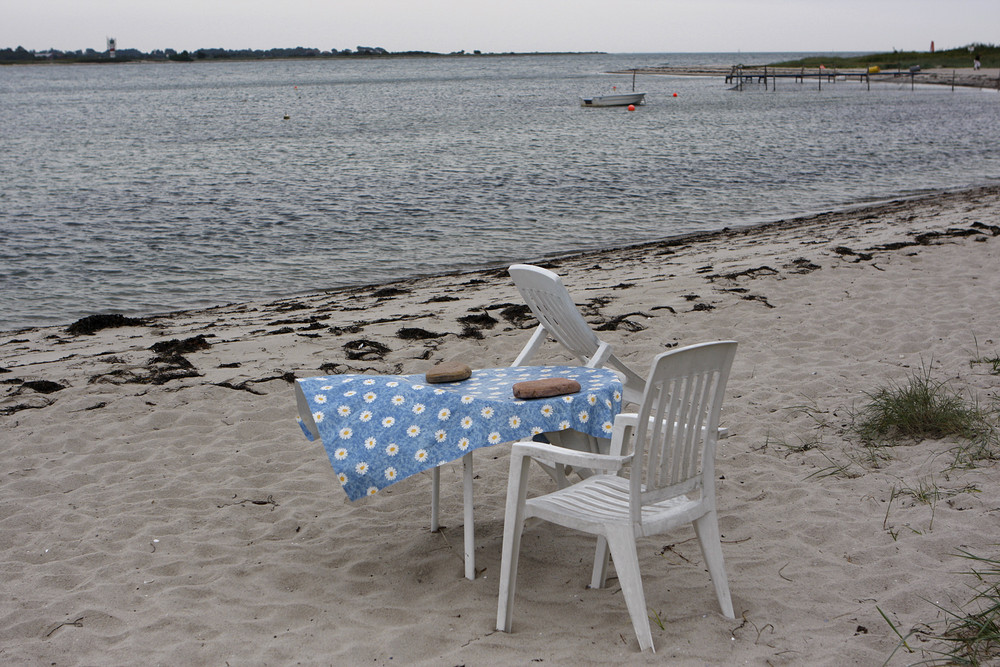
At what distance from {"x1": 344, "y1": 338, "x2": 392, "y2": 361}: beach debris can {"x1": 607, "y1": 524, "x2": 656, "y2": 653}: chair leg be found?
429 centimetres

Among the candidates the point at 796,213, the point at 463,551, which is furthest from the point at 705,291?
the point at 796,213

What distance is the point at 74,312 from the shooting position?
11.5 m

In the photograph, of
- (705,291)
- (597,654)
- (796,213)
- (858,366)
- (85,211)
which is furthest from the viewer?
(85,211)

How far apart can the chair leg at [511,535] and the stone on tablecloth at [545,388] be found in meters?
0.36

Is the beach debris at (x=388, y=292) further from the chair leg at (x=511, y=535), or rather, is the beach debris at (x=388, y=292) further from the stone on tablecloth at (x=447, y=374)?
the chair leg at (x=511, y=535)

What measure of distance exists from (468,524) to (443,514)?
865mm

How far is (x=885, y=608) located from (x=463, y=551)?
179cm

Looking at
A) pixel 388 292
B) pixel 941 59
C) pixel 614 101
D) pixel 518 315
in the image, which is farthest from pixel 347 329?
pixel 941 59

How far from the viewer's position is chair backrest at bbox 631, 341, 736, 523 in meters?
2.72

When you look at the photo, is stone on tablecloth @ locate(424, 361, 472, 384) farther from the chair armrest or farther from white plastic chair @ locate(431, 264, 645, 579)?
the chair armrest

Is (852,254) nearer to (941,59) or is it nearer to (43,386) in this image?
(43,386)

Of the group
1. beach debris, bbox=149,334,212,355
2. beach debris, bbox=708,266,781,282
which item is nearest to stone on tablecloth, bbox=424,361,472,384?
beach debris, bbox=149,334,212,355

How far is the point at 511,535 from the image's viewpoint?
303 cm

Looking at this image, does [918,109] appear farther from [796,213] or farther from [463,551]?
[463,551]
